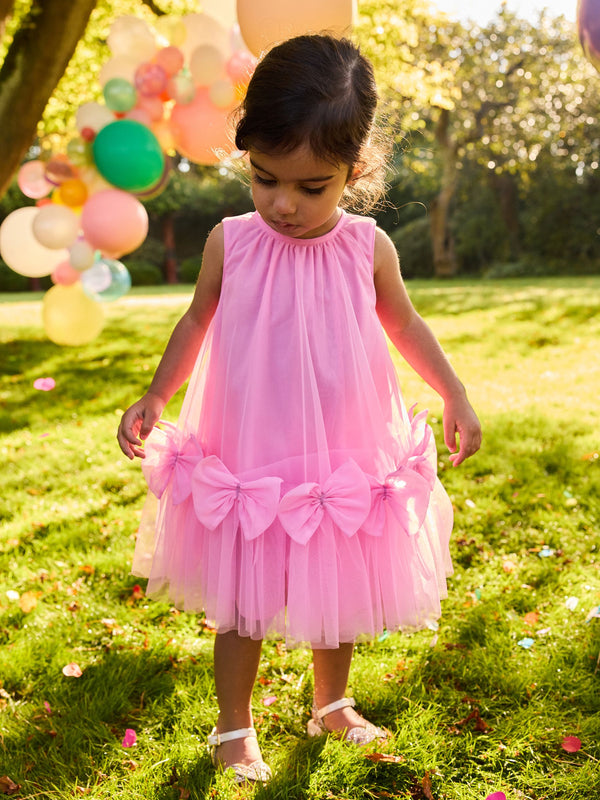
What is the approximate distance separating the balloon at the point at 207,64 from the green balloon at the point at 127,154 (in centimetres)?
49

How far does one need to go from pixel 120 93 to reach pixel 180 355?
3.56 metres

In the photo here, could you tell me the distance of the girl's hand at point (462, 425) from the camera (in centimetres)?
162

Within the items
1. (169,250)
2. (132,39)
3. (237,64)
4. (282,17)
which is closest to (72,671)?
(282,17)

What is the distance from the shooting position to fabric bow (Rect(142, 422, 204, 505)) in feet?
5.07

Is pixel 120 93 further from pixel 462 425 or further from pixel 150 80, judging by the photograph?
pixel 462 425

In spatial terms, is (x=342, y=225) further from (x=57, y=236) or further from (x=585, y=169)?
(x=585, y=169)

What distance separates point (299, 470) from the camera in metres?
1.49

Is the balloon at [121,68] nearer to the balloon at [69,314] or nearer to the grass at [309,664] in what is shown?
the balloon at [69,314]

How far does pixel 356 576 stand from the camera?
4.79ft

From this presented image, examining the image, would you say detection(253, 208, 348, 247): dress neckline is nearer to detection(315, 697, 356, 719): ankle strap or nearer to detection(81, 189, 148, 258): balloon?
detection(315, 697, 356, 719): ankle strap

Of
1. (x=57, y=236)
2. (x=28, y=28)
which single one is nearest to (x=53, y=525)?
(x=57, y=236)

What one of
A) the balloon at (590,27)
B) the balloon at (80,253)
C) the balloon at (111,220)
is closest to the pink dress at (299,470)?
the balloon at (590,27)

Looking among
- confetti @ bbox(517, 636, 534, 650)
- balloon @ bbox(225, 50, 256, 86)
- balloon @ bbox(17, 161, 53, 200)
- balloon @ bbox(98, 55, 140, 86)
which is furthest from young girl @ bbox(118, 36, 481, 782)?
balloon @ bbox(17, 161, 53, 200)

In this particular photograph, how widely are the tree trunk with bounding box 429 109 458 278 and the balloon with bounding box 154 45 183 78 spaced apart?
13011 mm
